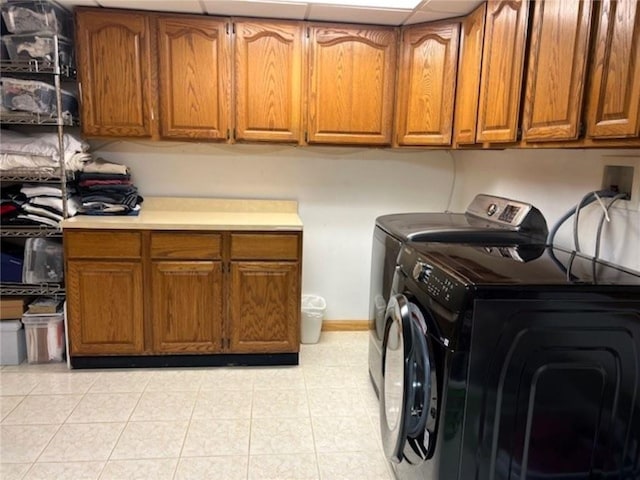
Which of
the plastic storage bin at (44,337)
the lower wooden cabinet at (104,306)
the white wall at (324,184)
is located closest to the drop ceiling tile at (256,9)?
the white wall at (324,184)

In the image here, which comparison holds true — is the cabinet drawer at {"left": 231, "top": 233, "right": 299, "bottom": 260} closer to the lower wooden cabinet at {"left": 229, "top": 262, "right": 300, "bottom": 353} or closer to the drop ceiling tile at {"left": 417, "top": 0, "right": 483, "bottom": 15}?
the lower wooden cabinet at {"left": 229, "top": 262, "right": 300, "bottom": 353}

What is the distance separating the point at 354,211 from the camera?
3.28 m

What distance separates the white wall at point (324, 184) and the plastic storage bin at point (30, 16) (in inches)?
29.0

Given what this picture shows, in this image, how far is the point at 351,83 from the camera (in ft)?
9.09

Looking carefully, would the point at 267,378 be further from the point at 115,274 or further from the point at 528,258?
the point at 528,258

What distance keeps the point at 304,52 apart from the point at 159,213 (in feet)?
4.48

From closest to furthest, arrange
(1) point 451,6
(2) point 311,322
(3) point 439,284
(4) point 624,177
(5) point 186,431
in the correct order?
1. (3) point 439,284
2. (4) point 624,177
3. (5) point 186,431
4. (1) point 451,6
5. (2) point 311,322

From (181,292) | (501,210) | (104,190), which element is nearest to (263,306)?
(181,292)

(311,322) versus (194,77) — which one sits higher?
(194,77)

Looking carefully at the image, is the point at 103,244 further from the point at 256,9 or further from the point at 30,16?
the point at 256,9

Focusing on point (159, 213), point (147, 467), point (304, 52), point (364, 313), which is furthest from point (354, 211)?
point (147, 467)

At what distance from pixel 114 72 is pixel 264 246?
4.32 ft

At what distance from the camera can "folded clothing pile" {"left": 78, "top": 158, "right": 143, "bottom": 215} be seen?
2748 mm

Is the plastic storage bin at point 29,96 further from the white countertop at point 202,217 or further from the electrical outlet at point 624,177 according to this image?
the electrical outlet at point 624,177
